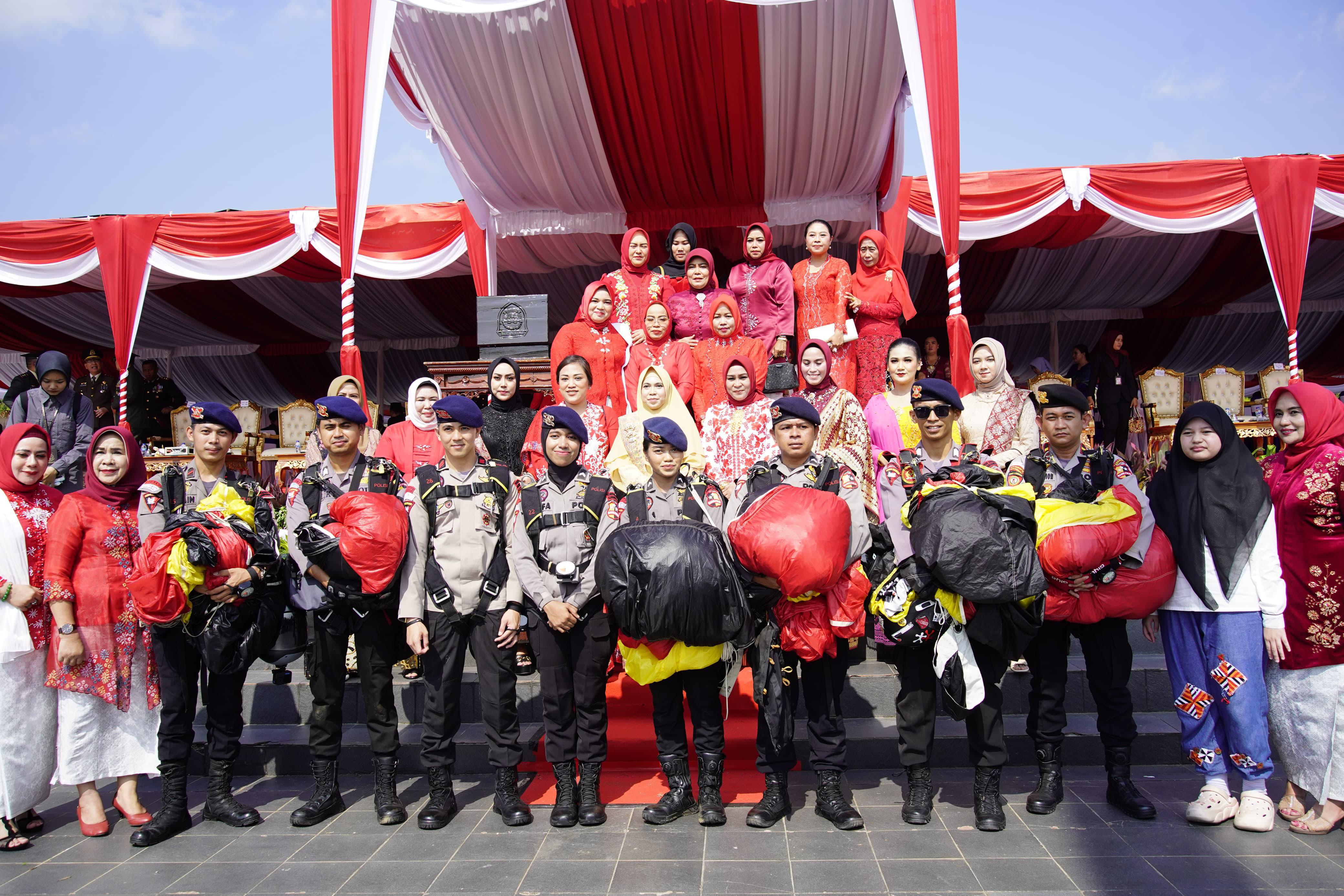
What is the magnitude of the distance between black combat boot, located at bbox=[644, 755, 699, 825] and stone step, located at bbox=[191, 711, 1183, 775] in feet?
1.90

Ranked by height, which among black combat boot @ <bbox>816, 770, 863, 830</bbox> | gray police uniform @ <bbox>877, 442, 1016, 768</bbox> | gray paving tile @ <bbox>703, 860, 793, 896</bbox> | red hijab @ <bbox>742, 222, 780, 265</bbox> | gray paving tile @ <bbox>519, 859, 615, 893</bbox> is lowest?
gray paving tile @ <bbox>519, 859, 615, 893</bbox>

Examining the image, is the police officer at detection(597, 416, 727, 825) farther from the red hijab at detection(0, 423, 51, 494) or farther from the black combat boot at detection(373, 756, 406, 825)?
the red hijab at detection(0, 423, 51, 494)

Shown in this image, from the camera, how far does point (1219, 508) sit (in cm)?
306

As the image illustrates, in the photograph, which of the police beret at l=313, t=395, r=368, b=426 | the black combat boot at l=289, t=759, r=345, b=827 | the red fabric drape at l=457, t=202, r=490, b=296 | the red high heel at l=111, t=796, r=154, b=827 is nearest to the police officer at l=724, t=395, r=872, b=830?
the police beret at l=313, t=395, r=368, b=426

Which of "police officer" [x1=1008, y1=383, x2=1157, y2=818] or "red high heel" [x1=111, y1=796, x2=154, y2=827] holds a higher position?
"police officer" [x1=1008, y1=383, x2=1157, y2=818]

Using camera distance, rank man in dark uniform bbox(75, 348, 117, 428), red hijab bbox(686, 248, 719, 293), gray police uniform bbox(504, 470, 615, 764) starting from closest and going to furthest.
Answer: gray police uniform bbox(504, 470, 615, 764)
red hijab bbox(686, 248, 719, 293)
man in dark uniform bbox(75, 348, 117, 428)

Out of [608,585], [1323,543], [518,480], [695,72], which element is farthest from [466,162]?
[1323,543]

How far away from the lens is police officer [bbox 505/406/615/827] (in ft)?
10.4

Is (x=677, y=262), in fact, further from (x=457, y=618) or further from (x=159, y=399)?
(x=159, y=399)

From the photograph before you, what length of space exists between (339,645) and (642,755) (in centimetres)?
147

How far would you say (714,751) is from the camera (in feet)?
10.3

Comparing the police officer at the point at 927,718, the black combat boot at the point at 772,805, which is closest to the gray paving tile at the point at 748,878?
the black combat boot at the point at 772,805

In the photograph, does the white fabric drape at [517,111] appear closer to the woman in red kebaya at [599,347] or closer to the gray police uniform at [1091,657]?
the woman in red kebaya at [599,347]

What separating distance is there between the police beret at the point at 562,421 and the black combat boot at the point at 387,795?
1523mm
